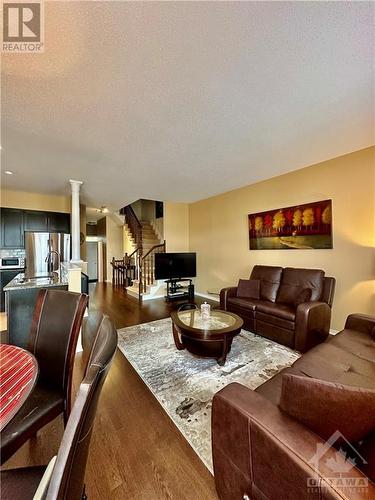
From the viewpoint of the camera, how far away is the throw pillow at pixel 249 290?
3.55 metres

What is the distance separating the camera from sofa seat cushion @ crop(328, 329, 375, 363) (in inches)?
66.2

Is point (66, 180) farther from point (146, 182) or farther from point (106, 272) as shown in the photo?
point (106, 272)

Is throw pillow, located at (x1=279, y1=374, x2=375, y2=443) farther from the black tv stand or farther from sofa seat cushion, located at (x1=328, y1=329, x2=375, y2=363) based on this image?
the black tv stand

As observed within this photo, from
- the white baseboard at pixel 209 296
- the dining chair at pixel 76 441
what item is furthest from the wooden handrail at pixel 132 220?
the dining chair at pixel 76 441

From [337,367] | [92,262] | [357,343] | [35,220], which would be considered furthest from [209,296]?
[92,262]

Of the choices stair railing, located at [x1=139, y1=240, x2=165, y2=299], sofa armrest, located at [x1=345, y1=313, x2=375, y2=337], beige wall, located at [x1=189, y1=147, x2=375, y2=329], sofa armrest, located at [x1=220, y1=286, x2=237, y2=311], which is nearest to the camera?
sofa armrest, located at [x1=345, y1=313, x2=375, y2=337]

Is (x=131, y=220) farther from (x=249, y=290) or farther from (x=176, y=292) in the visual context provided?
(x=249, y=290)

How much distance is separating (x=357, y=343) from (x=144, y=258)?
16.1 ft

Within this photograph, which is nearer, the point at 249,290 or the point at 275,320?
the point at 275,320

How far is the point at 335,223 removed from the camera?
316 cm

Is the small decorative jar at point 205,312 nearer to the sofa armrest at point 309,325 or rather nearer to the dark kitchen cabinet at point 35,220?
the sofa armrest at point 309,325

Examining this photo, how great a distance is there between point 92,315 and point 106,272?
197 inches

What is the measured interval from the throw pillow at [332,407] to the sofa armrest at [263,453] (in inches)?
2.0

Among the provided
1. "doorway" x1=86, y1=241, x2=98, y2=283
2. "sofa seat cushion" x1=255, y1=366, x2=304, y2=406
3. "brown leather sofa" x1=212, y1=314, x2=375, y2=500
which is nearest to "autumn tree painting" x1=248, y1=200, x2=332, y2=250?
"brown leather sofa" x1=212, y1=314, x2=375, y2=500
